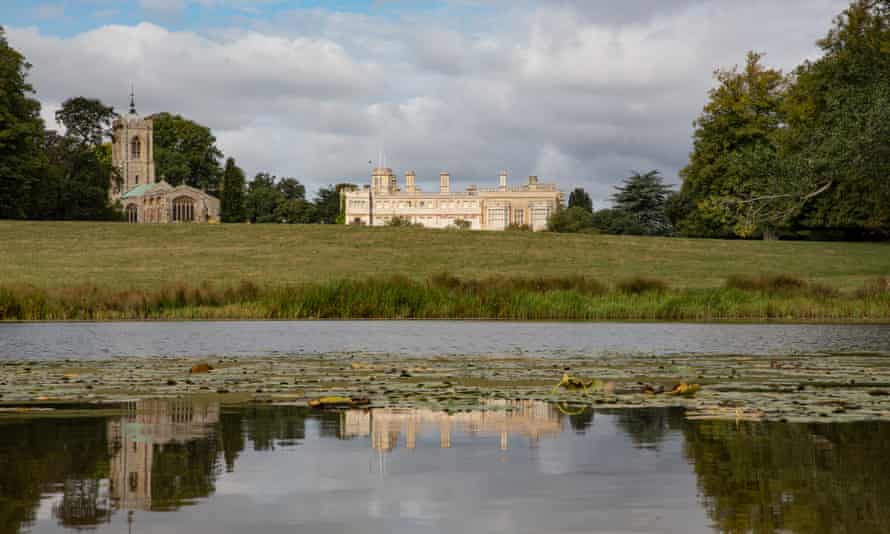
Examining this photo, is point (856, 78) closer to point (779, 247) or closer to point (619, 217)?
point (779, 247)

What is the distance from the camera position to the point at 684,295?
32.2m

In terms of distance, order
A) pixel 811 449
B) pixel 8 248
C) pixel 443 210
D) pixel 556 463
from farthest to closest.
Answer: pixel 443 210 < pixel 8 248 < pixel 811 449 < pixel 556 463

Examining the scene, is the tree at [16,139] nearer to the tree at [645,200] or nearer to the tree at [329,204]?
the tree at [645,200]

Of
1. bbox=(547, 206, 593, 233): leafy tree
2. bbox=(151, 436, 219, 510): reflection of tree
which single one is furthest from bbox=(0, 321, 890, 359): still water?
bbox=(547, 206, 593, 233): leafy tree

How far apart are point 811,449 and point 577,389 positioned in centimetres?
401

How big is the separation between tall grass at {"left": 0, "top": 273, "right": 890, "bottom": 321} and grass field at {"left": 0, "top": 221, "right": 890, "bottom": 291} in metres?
12.1

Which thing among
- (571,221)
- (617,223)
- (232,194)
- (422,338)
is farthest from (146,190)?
(422,338)

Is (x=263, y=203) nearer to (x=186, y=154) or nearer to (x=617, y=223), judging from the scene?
(x=186, y=154)

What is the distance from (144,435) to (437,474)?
8.29 ft

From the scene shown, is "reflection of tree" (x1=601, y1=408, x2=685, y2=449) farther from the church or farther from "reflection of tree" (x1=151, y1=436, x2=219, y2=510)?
the church

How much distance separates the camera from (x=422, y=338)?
72.9 feet

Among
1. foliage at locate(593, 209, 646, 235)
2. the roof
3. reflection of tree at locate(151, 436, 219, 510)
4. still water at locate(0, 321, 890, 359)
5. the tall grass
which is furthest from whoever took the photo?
the roof

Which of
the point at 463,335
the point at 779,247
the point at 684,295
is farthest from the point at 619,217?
the point at 463,335

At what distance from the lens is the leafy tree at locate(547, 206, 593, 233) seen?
115438mm
